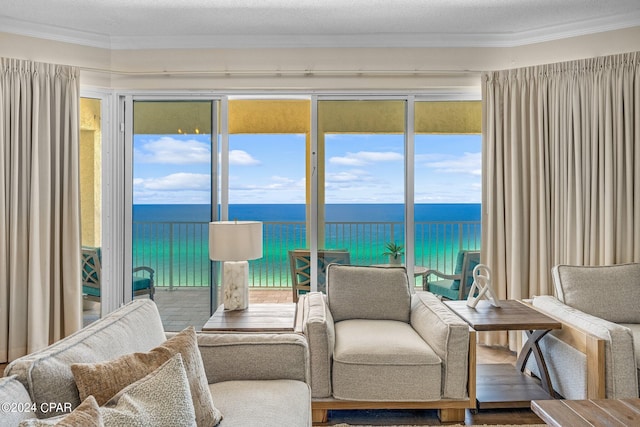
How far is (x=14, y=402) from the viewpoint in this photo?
1.16 m

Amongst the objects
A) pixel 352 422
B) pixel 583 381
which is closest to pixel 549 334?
pixel 583 381

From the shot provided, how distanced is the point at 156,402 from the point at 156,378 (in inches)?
3.2

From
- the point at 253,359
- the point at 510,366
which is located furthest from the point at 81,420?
the point at 510,366

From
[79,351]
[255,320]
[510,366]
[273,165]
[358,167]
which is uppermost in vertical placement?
[273,165]

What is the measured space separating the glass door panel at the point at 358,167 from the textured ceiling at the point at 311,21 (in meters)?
0.59

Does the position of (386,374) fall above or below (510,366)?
above

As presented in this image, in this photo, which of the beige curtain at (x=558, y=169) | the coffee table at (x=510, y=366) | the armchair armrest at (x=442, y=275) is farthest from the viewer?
the armchair armrest at (x=442, y=275)

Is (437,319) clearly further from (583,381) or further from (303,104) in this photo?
(303,104)

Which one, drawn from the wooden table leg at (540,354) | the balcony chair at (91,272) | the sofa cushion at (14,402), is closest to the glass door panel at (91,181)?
the balcony chair at (91,272)

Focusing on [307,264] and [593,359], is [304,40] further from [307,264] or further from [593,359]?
[593,359]

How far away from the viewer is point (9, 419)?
3.65ft

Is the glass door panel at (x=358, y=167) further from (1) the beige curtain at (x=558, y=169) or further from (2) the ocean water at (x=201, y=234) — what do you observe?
(1) the beige curtain at (x=558, y=169)

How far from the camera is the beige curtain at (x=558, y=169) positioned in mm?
3412

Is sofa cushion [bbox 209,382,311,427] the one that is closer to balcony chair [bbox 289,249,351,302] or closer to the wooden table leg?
the wooden table leg
